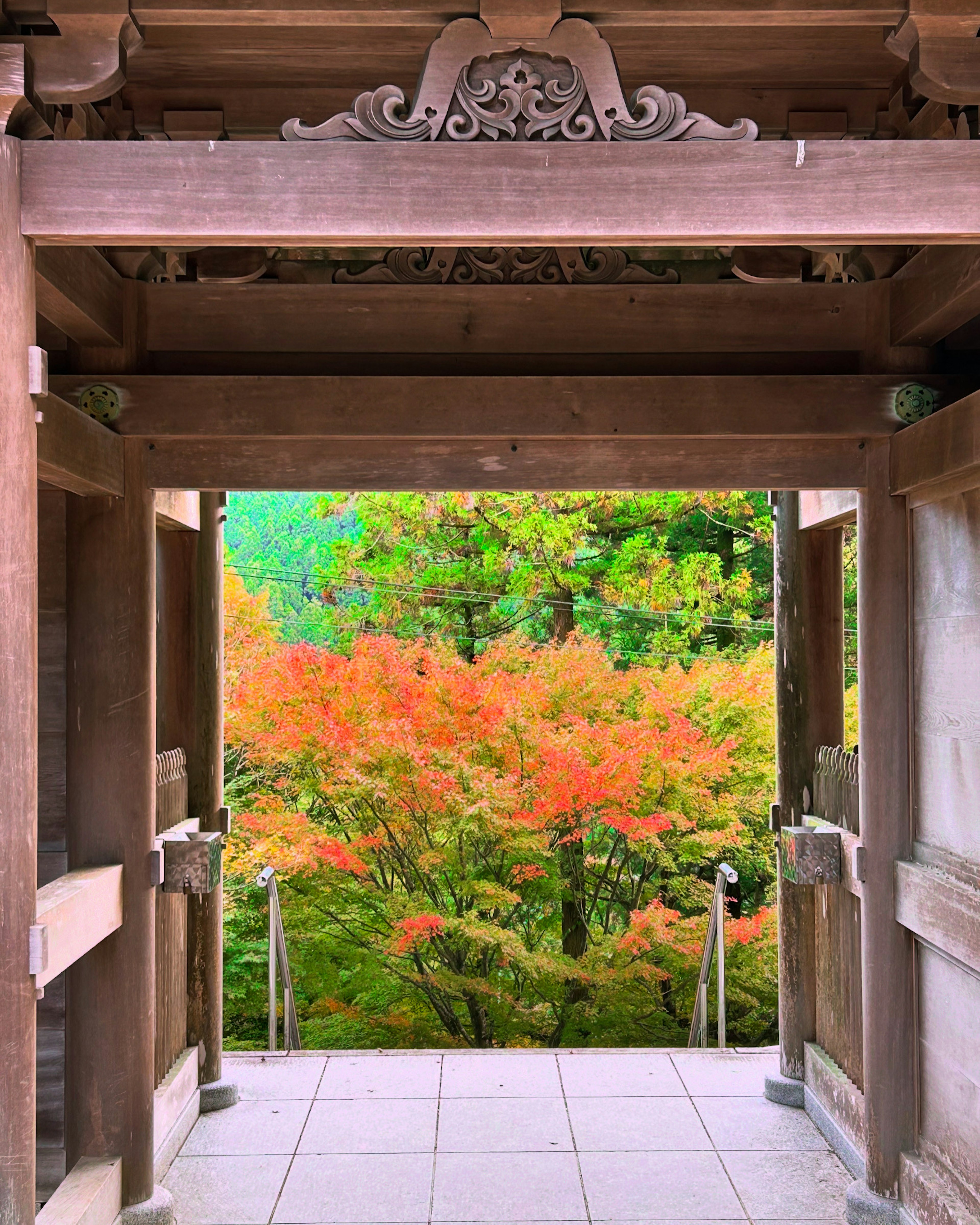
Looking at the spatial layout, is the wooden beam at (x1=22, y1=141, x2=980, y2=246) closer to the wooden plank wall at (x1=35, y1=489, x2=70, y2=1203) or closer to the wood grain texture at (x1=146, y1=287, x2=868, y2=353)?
the wood grain texture at (x1=146, y1=287, x2=868, y2=353)

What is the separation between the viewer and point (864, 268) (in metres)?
3.74

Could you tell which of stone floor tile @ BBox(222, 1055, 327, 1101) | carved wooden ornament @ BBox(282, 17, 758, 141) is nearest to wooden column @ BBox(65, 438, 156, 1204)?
stone floor tile @ BBox(222, 1055, 327, 1101)

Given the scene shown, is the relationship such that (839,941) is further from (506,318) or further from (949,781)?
(506,318)

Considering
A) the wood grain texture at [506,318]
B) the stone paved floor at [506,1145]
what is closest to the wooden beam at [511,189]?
the wood grain texture at [506,318]

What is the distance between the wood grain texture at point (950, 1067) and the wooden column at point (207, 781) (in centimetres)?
274

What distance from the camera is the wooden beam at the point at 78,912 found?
279cm

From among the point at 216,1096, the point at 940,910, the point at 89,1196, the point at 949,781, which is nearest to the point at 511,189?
the point at 949,781

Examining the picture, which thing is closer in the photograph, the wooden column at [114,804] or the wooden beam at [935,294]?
the wooden beam at [935,294]

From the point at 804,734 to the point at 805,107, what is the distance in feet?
8.53

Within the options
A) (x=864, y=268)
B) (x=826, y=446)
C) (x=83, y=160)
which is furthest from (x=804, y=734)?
(x=83, y=160)

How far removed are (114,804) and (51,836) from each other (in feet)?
0.88

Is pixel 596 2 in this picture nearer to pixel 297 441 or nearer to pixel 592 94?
pixel 592 94

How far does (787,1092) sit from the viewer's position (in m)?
4.54

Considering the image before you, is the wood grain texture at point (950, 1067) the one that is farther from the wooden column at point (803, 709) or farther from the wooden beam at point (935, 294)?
the wooden beam at point (935, 294)
